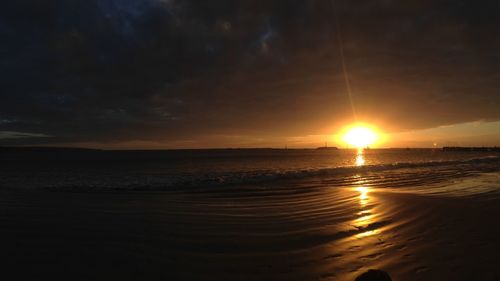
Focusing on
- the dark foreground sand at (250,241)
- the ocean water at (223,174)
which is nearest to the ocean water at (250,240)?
the dark foreground sand at (250,241)

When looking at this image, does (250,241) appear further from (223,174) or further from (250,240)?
(223,174)

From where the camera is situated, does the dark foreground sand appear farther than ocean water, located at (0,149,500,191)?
No

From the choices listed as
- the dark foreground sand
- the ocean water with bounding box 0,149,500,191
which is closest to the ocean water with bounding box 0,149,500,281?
the dark foreground sand

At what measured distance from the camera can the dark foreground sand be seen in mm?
5652

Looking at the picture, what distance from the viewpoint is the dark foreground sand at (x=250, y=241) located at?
5652mm

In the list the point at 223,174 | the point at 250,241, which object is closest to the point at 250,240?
the point at 250,241

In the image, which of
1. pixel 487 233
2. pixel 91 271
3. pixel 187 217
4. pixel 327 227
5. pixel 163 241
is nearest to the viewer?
pixel 91 271

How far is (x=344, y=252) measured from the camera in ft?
22.0

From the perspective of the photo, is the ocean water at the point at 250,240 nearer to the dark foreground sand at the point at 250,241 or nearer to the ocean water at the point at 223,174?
the dark foreground sand at the point at 250,241

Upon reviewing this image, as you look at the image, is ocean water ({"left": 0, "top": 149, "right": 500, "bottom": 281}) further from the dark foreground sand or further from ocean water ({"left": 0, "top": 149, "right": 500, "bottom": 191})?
ocean water ({"left": 0, "top": 149, "right": 500, "bottom": 191})

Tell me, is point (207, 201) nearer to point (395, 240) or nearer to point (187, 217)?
point (187, 217)

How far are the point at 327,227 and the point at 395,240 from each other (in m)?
1.81

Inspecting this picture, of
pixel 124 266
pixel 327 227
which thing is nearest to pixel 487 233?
pixel 327 227

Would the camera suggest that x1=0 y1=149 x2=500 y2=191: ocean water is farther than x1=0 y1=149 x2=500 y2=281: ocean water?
Yes
